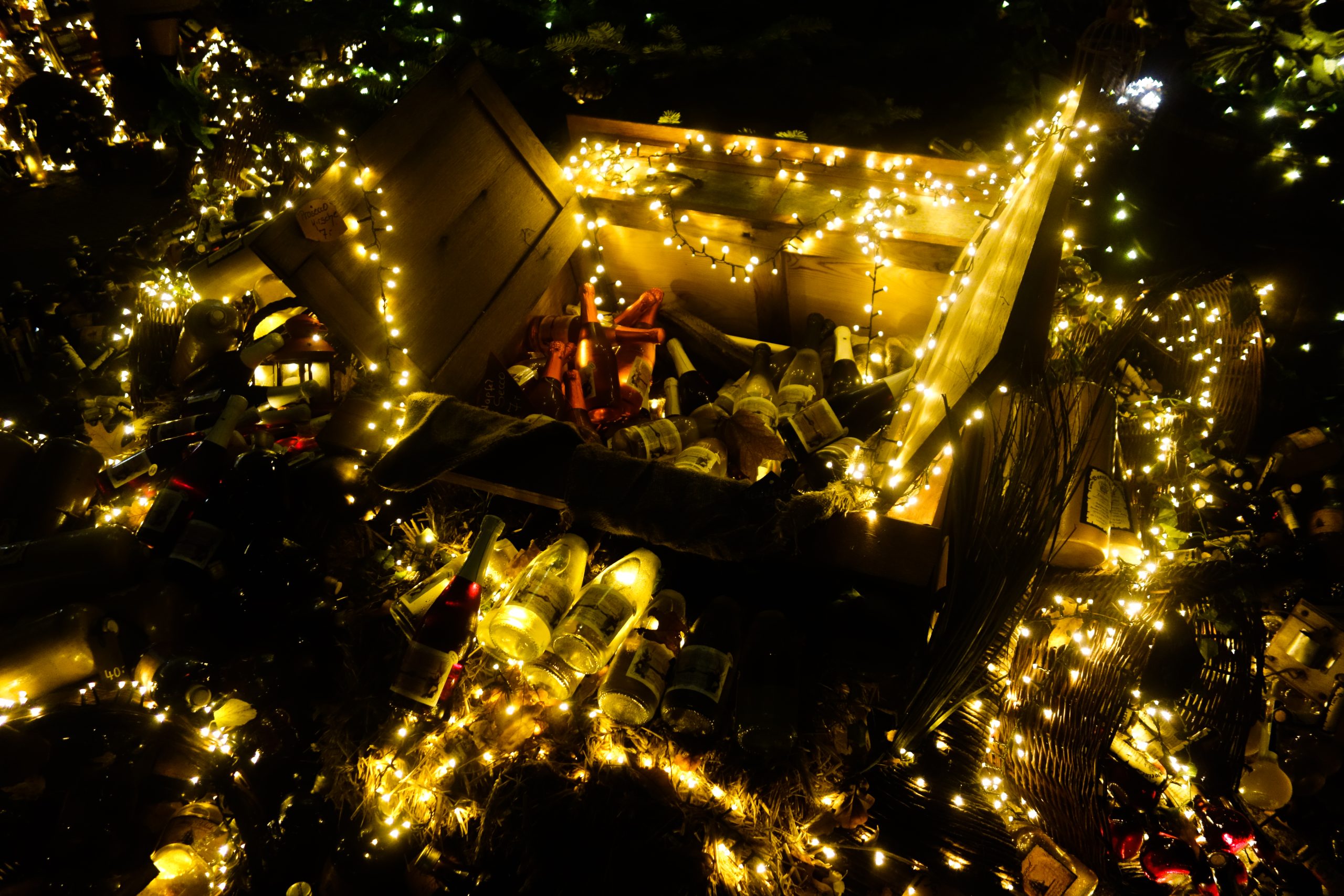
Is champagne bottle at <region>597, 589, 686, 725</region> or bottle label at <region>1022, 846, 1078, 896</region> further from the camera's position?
bottle label at <region>1022, 846, 1078, 896</region>

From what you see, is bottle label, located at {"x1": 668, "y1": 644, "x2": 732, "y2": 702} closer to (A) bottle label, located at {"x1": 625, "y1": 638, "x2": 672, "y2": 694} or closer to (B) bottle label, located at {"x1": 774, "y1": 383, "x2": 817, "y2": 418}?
(A) bottle label, located at {"x1": 625, "y1": 638, "x2": 672, "y2": 694}

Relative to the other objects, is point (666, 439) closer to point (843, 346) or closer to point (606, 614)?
point (606, 614)

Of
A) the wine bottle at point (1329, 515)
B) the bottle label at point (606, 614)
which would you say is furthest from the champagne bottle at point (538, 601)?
the wine bottle at point (1329, 515)

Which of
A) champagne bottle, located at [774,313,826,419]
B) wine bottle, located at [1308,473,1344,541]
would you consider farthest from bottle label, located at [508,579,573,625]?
wine bottle, located at [1308,473,1344,541]

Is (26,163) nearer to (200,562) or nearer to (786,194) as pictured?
(200,562)

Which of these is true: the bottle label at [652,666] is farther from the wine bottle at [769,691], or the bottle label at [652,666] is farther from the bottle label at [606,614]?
the wine bottle at [769,691]

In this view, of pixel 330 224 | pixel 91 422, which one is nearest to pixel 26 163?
pixel 91 422
